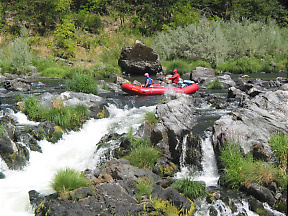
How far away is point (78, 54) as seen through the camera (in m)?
27.9

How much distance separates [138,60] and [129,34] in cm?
1058

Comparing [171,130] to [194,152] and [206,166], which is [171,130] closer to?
[194,152]

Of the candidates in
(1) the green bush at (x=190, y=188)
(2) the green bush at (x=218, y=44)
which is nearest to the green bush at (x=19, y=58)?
(2) the green bush at (x=218, y=44)

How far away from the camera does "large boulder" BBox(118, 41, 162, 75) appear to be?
24375mm

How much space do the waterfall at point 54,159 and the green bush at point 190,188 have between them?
282 centimetres

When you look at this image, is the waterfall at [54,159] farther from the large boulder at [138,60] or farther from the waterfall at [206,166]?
the large boulder at [138,60]

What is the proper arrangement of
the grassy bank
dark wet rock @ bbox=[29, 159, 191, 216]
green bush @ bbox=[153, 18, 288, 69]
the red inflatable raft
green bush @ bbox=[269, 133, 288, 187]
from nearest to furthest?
dark wet rock @ bbox=[29, 159, 191, 216] → green bush @ bbox=[269, 133, 288, 187] → the red inflatable raft → the grassy bank → green bush @ bbox=[153, 18, 288, 69]

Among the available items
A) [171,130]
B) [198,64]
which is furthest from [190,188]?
[198,64]

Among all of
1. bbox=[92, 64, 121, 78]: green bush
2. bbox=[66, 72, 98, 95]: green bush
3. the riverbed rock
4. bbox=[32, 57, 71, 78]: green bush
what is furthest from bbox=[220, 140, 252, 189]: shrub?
bbox=[92, 64, 121, 78]: green bush

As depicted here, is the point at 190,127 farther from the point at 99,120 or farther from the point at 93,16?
the point at 93,16

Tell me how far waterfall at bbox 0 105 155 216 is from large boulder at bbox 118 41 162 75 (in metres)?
12.2

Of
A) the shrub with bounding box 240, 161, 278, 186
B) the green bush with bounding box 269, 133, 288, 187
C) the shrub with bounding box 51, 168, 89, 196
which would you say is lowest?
the shrub with bounding box 51, 168, 89, 196

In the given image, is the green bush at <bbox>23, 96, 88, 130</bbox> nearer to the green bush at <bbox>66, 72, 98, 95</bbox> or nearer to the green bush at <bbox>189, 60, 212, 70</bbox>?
the green bush at <bbox>66, 72, 98, 95</bbox>

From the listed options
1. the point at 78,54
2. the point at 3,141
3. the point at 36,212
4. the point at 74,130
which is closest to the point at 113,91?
the point at 74,130
